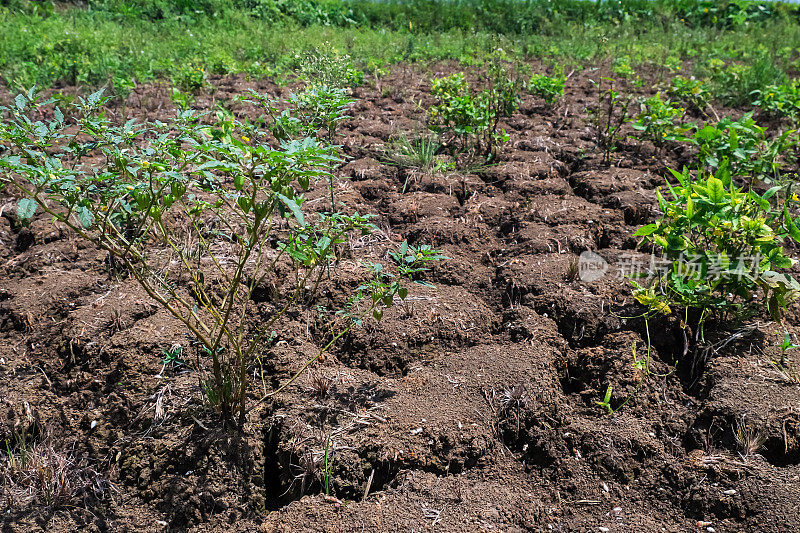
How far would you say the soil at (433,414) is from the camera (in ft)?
6.02

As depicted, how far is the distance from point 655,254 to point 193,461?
2201 millimetres

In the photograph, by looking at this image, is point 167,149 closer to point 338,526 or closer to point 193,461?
point 193,461

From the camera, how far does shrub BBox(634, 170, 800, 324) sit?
84.6 inches

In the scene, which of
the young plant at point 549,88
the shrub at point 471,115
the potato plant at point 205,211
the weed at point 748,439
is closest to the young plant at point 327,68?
the shrub at point 471,115

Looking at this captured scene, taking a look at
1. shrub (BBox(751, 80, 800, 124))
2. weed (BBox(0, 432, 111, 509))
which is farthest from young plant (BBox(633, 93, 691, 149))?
weed (BBox(0, 432, 111, 509))

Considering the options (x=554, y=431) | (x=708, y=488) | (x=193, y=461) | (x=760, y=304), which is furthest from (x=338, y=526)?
(x=760, y=304)

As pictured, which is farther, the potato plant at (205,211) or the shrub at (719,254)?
the shrub at (719,254)

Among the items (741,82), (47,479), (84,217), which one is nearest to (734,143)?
(741,82)

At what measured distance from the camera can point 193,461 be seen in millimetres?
1944

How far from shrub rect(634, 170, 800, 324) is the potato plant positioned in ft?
3.24

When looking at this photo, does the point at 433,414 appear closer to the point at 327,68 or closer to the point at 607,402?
the point at 607,402

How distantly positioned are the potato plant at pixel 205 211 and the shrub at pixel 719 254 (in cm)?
99

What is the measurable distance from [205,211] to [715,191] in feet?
8.02

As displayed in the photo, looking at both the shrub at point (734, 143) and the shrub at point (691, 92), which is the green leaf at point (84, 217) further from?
the shrub at point (691, 92)
